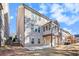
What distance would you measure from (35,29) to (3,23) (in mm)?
449

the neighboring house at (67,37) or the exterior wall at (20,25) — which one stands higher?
the exterior wall at (20,25)

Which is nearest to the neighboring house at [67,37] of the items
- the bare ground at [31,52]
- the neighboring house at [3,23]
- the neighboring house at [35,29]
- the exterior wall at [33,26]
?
the neighboring house at [35,29]

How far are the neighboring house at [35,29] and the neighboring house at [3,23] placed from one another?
0.16m

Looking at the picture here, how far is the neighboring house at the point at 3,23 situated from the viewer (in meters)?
3.59

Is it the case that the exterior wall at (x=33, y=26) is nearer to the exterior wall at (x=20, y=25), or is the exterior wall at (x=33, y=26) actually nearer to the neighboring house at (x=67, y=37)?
the exterior wall at (x=20, y=25)

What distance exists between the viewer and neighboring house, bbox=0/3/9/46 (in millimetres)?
3592

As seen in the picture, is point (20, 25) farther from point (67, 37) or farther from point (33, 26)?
point (67, 37)

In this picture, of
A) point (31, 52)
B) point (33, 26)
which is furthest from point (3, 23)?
point (31, 52)

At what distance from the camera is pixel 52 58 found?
3.58 metres

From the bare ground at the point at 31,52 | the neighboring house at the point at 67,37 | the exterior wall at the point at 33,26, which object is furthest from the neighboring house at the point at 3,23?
the neighboring house at the point at 67,37

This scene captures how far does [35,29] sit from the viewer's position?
367 cm

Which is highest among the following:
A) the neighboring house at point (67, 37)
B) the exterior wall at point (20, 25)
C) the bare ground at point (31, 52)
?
the exterior wall at point (20, 25)

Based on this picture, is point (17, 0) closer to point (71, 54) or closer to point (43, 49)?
point (43, 49)

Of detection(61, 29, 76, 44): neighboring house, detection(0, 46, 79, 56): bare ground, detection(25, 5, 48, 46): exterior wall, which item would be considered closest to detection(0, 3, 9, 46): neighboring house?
detection(0, 46, 79, 56): bare ground
